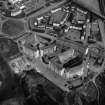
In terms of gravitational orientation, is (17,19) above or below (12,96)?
above

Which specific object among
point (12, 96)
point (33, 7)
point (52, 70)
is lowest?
point (12, 96)

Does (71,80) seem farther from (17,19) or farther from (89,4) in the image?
(89,4)

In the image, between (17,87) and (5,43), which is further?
(5,43)

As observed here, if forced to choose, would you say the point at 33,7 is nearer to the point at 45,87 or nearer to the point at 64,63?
the point at 64,63

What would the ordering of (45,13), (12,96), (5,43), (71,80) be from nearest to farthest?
(12,96), (71,80), (5,43), (45,13)

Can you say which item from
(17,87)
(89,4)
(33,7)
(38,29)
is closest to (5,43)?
(38,29)

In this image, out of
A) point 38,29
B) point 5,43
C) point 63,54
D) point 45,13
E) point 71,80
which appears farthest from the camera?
point 45,13
